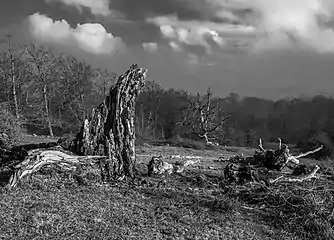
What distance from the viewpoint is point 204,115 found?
1250 inches

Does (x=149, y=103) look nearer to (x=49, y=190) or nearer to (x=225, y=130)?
(x=225, y=130)

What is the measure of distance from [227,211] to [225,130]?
27316 mm

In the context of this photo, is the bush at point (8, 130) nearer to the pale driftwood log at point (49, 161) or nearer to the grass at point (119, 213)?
the pale driftwood log at point (49, 161)

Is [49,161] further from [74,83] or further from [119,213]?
[74,83]

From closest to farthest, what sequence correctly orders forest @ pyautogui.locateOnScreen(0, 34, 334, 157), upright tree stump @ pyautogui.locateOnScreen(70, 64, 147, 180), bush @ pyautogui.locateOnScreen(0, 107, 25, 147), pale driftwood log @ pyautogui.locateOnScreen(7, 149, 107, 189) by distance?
pale driftwood log @ pyautogui.locateOnScreen(7, 149, 107, 189) < upright tree stump @ pyautogui.locateOnScreen(70, 64, 147, 180) < bush @ pyautogui.locateOnScreen(0, 107, 25, 147) < forest @ pyautogui.locateOnScreen(0, 34, 334, 157)

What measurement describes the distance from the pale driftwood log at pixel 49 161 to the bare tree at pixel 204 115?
73.8ft

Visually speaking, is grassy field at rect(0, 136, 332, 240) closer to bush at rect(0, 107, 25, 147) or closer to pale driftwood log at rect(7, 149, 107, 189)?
pale driftwood log at rect(7, 149, 107, 189)

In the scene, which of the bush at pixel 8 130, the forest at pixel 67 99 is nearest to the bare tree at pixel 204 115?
the forest at pixel 67 99

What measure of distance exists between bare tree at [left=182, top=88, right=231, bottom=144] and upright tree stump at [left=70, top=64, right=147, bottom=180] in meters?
22.1

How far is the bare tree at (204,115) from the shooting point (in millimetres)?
30906

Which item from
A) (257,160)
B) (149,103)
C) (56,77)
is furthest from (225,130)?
(257,160)

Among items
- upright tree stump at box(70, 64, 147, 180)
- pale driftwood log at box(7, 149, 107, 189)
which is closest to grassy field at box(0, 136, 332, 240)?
pale driftwood log at box(7, 149, 107, 189)

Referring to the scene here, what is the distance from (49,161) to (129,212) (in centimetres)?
213

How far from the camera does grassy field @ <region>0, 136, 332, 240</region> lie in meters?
5.55
